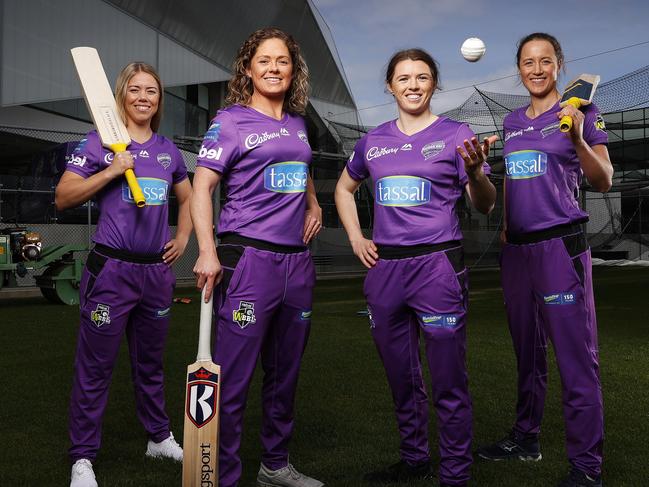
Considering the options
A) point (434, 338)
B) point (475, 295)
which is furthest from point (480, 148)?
point (475, 295)

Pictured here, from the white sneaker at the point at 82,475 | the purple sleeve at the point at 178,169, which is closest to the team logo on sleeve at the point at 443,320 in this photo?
the purple sleeve at the point at 178,169

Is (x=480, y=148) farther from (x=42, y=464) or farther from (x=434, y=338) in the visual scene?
(x=42, y=464)

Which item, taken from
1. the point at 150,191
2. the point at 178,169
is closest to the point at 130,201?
the point at 150,191

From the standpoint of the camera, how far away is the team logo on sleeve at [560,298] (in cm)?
288

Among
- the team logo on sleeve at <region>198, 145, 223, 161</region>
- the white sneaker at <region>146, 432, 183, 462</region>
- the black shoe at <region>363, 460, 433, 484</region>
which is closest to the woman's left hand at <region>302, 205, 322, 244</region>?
the team logo on sleeve at <region>198, 145, 223, 161</region>

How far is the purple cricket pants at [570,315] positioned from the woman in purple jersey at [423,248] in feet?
1.27

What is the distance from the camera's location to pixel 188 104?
18594 mm

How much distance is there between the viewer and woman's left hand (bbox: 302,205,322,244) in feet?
9.16

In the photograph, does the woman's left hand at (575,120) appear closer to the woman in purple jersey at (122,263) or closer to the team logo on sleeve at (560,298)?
the team logo on sleeve at (560,298)

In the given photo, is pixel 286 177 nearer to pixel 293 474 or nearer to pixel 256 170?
pixel 256 170

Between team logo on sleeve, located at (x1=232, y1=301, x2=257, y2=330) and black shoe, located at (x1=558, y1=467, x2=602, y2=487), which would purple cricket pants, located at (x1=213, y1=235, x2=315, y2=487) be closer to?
team logo on sleeve, located at (x1=232, y1=301, x2=257, y2=330)

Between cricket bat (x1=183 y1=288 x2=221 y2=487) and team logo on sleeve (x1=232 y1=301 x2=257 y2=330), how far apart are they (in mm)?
175

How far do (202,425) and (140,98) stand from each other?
5.40ft

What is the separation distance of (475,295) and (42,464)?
9973 mm
